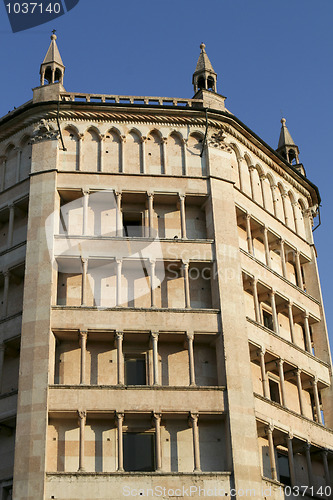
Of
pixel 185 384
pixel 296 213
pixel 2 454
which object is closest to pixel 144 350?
pixel 185 384

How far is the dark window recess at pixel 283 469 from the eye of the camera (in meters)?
37.5

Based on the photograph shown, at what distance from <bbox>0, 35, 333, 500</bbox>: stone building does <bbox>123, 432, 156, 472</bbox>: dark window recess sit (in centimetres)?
6

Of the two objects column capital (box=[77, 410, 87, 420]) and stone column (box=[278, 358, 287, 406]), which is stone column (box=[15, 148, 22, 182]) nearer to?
column capital (box=[77, 410, 87, 420])

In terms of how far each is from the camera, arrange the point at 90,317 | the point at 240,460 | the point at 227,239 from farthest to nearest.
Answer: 1. the point at 227,239
2. the point at 90,317
3. the point at 240,460

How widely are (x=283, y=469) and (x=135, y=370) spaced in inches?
313

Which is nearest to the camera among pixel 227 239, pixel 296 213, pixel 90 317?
pixel 90 317

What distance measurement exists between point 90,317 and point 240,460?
8297 mm

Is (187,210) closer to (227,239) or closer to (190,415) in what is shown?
(227,239)

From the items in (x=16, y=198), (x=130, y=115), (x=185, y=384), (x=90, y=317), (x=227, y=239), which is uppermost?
(x=130, y=115)

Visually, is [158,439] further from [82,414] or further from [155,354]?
[155,354]

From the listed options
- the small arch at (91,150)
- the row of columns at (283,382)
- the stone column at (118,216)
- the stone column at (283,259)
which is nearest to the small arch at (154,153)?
the stone column at (118,216)

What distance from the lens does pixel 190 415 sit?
112 ft

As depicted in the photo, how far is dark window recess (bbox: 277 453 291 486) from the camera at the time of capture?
37469 mm

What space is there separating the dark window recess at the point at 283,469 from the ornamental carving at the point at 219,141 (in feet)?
47.4
